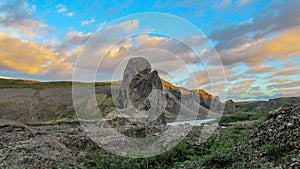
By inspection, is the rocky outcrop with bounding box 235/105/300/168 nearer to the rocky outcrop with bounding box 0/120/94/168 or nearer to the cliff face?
the rocky outcrop with bounding box 0/120/94/168

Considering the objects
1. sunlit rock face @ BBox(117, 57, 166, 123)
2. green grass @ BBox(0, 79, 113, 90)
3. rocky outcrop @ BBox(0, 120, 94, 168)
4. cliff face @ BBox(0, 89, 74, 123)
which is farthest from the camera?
green grass @ BBox(0, 79, 113, 90)

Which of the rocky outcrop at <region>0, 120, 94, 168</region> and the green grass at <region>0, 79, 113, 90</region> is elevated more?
the green grass at <region>0, 79, 113, 90</region>

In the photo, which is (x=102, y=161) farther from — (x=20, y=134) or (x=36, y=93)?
(x=36, y=93)

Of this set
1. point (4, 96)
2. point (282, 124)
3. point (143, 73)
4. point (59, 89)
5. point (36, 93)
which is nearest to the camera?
point (282, 124)

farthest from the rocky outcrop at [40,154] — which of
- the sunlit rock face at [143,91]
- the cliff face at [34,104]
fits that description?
the cliff face at [34,104]

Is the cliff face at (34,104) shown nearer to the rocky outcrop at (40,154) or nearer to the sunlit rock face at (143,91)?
the sunlit rock face at (143,91)

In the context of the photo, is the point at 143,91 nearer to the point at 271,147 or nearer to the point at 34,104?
the point at 271,147

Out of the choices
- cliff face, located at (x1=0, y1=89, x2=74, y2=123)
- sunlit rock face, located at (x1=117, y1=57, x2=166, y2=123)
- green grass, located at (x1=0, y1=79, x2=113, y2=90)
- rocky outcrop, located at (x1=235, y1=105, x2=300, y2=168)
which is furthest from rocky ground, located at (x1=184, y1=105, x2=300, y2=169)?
green grass, located at (x1=0, y1=79, x2=113, y2=90)

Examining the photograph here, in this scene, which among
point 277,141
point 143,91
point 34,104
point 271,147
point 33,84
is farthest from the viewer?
point 33,84

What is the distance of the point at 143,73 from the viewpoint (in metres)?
45.7

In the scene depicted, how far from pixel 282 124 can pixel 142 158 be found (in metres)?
6.58

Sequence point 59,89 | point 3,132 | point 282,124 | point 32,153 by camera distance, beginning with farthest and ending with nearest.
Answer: point 59,89, point 3,132, point 32,153, point 282,124

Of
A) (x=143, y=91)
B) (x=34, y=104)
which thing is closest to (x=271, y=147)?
(x=143, y=91)

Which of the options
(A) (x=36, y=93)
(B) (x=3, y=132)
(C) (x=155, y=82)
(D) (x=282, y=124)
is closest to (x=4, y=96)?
(A) (x=36, y=93)
